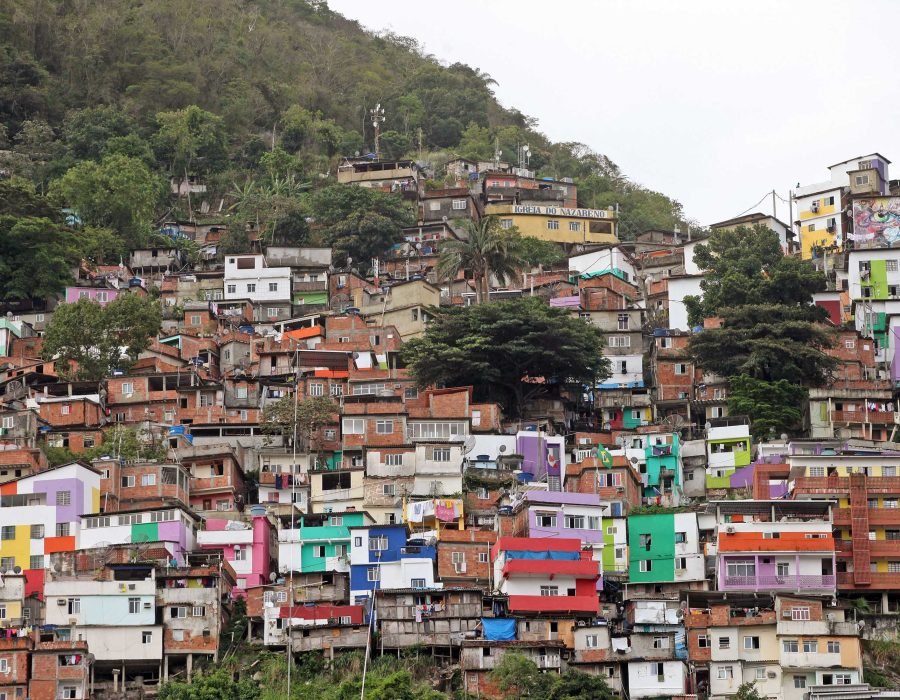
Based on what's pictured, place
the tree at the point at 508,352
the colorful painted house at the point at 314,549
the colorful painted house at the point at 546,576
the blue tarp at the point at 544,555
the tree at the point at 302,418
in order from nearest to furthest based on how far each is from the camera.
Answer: the colorful painted house at the point at 546,576, the blue tarp at the point at 544,555, the colorful painted house at the point at 314,549, the tree at the point at 302,418, the tree at the point at 508,352

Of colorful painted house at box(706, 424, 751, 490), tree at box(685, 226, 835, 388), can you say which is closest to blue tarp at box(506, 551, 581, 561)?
colorful painted house at box(706, 424, 751, 490)

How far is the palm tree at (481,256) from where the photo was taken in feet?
271

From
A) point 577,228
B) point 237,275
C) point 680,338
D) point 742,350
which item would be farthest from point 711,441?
point 577,228

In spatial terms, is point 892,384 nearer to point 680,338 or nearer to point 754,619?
point 680,338

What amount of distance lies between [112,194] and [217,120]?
64.9ft

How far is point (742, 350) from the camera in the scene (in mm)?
72812

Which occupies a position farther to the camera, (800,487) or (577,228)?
(577,228)

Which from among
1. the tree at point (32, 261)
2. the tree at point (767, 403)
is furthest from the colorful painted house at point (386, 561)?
the tree at point (32, 261)

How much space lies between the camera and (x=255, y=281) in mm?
89250

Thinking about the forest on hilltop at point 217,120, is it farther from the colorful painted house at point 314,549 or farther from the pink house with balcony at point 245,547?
the colorful painted house at point 314,549

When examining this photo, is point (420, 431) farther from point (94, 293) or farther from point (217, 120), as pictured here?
point (217, 120)

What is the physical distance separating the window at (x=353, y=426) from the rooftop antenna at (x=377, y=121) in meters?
51.9

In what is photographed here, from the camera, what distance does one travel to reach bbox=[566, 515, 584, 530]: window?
58188 millimetres

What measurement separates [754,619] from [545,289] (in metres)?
35.9
